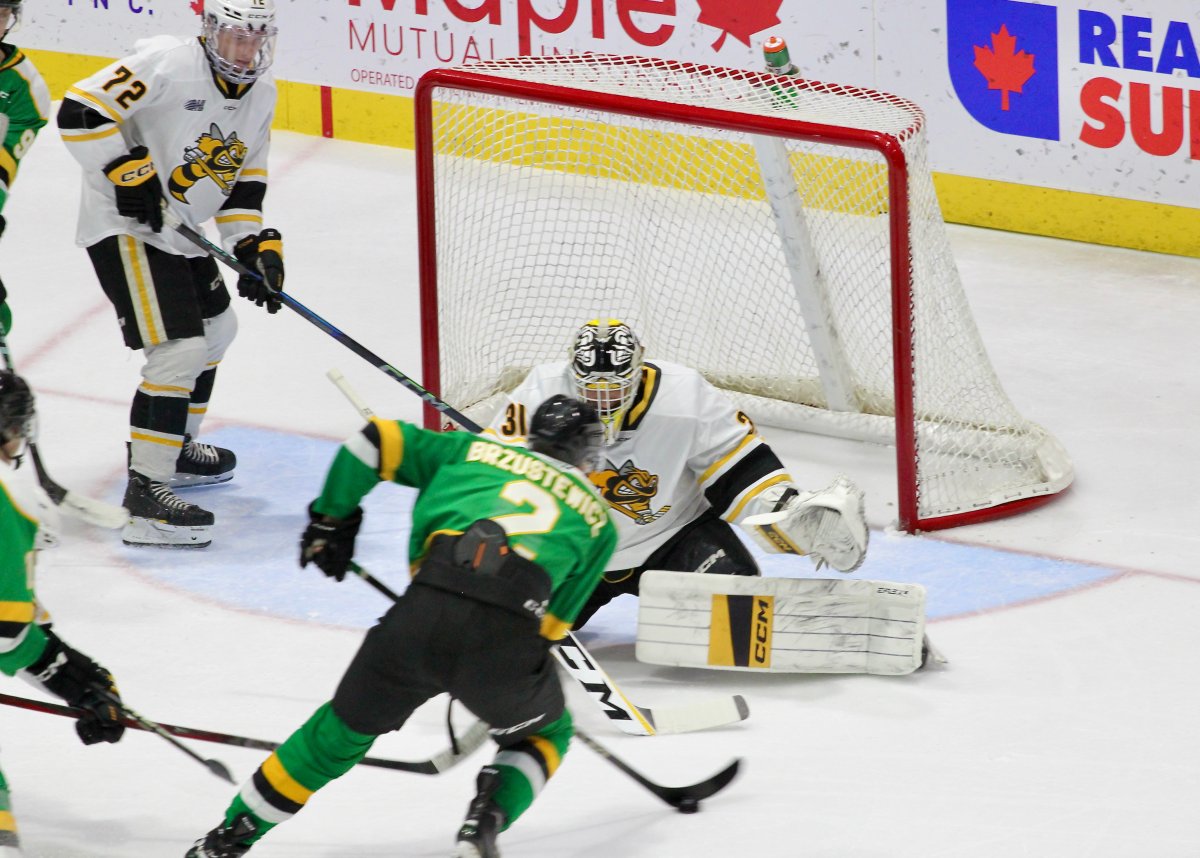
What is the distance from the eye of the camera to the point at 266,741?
3.49m

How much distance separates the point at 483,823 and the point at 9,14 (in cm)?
250

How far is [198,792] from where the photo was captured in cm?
361

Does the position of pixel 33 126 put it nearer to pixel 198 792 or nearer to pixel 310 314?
pixel 310 314

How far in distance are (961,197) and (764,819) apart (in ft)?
11.6

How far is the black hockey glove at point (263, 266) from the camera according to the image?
4.70 meters

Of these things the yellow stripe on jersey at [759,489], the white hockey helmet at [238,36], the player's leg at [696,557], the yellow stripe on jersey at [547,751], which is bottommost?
the player's leg at [696,557]

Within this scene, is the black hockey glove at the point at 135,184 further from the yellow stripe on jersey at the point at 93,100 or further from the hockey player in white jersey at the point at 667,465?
the hockey player in white jersey at the point at 667,465

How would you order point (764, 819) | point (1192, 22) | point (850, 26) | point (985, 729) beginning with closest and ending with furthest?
point (764, 819), point (985, 729), point (1192, 22), point (850, 26)

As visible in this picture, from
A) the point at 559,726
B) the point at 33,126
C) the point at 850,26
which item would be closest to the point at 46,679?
the point at 559,726

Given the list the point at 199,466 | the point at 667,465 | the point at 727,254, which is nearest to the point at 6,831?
the point at 667,465

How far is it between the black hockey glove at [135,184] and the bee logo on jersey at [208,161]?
0.65 feet

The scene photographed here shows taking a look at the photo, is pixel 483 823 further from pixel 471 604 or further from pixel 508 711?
pixel 471 604

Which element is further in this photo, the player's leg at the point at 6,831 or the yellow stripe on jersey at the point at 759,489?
the yellow stripe on jersey at the point at 759,489

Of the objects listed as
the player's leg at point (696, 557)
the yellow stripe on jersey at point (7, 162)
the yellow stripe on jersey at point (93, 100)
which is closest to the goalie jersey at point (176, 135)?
the yellow stripe on jersey at point (93, 100)
